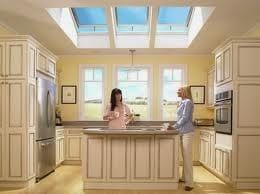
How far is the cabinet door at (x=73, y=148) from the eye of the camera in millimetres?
7863

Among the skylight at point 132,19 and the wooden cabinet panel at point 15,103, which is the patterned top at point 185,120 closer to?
the wooden cabinet panel at point 15,103

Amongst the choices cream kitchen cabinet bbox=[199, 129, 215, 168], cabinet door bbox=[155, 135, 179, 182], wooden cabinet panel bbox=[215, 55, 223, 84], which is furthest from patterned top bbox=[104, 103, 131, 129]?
cream kitchen cabinet bbox=[199, 129, 215, 168]

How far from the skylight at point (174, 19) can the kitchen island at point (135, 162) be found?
3.25 metres

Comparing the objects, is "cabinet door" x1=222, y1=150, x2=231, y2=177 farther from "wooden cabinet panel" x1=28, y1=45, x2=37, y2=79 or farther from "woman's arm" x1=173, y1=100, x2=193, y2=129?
"wooden cabinet panel" x1=28, y1=45, x2=37, y2=79

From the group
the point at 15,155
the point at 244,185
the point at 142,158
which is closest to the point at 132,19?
the point at 142,158

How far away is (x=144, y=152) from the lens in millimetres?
5027

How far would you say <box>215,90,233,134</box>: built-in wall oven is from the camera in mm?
5336

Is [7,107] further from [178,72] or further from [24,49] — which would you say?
[178,72]

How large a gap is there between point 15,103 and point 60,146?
2324 millimetres

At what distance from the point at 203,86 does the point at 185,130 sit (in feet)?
10.9

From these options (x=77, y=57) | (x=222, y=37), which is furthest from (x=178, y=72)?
(x=77, y=57)

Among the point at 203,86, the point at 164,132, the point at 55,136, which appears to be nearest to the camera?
the point at 164,132

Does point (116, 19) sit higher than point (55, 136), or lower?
higher

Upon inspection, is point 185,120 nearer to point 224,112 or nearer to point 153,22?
point 224,112
